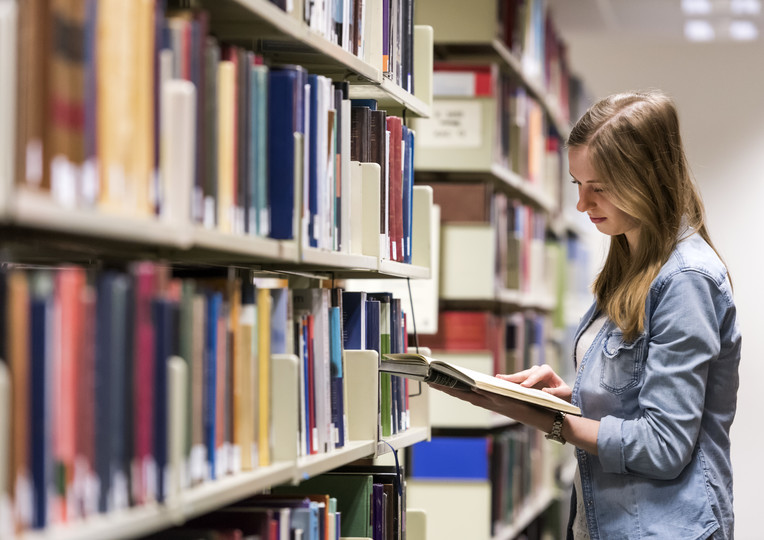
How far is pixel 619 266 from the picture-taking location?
2037 millimetres

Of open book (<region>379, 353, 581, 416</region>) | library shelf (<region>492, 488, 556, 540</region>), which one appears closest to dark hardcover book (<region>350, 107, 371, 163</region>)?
open book (<region>379, 353, 581, 416</region>)

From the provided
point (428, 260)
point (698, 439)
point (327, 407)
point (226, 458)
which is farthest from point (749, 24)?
point (226, 458)

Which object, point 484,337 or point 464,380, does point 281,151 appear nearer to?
point 464,380

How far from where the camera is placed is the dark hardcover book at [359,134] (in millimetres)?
1925

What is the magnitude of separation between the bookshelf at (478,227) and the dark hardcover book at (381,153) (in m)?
1.33

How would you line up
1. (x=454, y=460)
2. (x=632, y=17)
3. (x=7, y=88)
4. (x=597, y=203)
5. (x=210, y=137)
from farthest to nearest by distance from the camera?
(x=632, y=17)
(x=454, y=460)
(x=597, y=203)
(x=210, y=137)
(x=7, y=88)

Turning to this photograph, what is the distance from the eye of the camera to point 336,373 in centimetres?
176

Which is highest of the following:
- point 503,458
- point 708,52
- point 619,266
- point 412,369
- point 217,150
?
point 708,52

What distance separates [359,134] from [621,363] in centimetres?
67

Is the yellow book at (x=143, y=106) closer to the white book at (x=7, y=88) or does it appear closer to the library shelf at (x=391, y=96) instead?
the white book at (x=7, y=88)

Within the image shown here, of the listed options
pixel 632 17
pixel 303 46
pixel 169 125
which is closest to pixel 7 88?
pixel 169 125

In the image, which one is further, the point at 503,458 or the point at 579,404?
the point at 503,458

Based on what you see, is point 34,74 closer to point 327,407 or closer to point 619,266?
point 327,407

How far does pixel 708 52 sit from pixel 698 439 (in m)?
4.86
